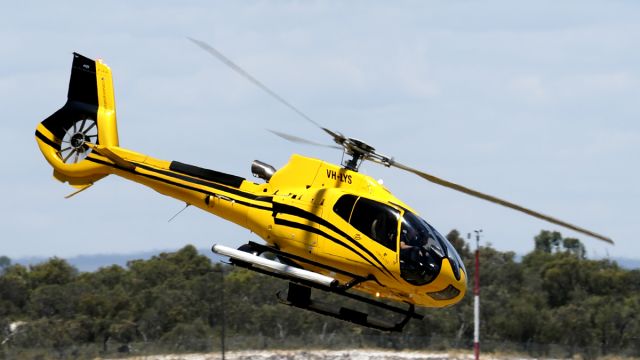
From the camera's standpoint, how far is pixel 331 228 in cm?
2714

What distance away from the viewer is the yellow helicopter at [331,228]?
2627cm

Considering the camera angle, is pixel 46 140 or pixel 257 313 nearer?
pixel 46 140

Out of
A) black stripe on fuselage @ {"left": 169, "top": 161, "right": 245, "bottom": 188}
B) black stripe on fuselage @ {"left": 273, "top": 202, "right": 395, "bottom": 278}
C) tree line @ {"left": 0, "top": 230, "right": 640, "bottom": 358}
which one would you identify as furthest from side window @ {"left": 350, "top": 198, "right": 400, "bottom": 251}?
tree line @ {"left": 0, "top": 230, "right": 640, "bottom": 358}

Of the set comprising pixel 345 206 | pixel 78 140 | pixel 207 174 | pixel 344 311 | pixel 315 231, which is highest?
pixel 78 140

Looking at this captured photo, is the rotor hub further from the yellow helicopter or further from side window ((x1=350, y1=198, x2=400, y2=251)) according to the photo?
side window ((x1=350, y1=198, x2=400, y2=251))

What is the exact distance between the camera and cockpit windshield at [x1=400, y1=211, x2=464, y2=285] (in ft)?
85.6

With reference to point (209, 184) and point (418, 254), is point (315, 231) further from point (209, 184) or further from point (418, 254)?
point (209, 184)

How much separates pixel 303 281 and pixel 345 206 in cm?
190

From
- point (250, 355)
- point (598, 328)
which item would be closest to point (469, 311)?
point (598, 328)

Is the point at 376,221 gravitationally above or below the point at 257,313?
below

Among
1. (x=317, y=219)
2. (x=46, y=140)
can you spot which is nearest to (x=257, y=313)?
(x=46, y=140)

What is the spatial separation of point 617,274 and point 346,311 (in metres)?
58.7

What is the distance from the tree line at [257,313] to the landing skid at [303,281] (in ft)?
113

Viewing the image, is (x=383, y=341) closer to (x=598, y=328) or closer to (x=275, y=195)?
(x=598, y=328)
